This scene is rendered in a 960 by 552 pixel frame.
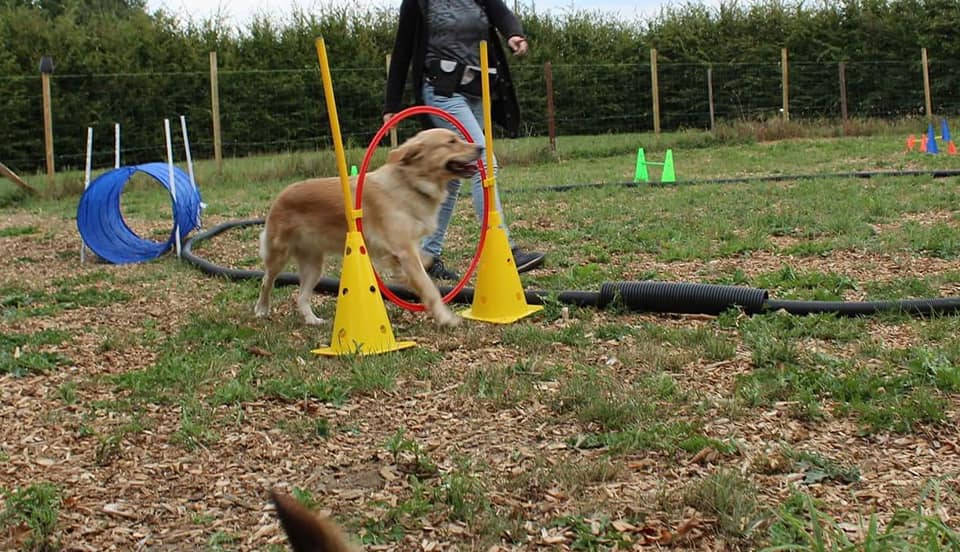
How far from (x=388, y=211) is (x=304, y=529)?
4102 millimetres

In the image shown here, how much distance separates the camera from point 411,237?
16.9ft

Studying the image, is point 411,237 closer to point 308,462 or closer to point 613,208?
point 308,462

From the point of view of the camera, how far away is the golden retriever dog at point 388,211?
5141 millimetres

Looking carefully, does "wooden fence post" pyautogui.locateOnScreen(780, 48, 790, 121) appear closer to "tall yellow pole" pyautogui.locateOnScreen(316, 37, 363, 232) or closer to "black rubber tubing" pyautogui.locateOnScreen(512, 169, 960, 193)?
"black rubber tubing" pyautogui.locateOnScreen(512, 169, 960, 193)

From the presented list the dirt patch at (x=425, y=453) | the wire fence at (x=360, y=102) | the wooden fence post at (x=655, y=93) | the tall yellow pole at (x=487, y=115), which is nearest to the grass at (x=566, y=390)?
the dirt patch at (x=425, y=453)

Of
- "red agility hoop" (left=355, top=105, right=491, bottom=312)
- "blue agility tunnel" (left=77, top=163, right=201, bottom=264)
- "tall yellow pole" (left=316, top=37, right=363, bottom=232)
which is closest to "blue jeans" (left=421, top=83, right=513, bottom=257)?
"red agility hoop" (left=355, top=105, right=491, bottom=312)

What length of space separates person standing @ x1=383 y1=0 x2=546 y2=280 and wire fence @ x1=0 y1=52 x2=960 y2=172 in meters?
10.9

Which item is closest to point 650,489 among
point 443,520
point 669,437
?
point 669,437

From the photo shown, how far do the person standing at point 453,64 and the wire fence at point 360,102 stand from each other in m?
10.9

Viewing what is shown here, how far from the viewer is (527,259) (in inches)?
257

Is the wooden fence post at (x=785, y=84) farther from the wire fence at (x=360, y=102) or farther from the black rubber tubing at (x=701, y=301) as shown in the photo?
the black rubber tubing at (x=701, y=301)

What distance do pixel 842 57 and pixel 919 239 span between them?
1968cm

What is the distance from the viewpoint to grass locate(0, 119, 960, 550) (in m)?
2.68

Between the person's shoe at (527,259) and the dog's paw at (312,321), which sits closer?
the dog's paw at (312,321)
